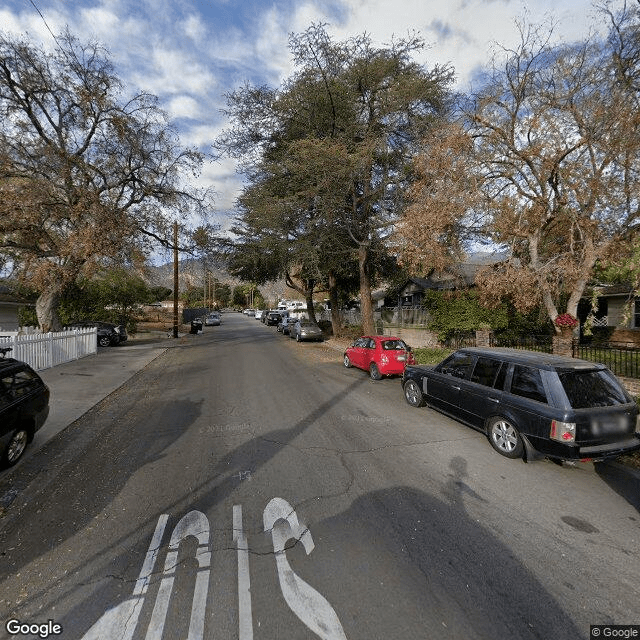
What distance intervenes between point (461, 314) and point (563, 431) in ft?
38.9

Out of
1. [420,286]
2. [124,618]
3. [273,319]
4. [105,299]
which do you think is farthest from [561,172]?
[273,319]

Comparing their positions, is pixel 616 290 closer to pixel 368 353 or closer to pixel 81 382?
pixel 368 353

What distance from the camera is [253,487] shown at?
4703 mm

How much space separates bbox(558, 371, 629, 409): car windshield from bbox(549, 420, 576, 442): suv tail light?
29 centimetres

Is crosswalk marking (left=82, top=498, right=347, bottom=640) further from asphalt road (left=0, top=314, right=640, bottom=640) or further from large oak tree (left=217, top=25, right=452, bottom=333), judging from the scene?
large oak tree (left=217, top=25, right=452, bottom=333)

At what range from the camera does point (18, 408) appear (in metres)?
5.48

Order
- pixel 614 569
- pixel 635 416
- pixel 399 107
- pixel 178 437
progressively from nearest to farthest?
1. pixel 614 569
2. pixel 635 416
3. pixel 178 437
4. pixel 399 107

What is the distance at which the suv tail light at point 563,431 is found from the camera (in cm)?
481

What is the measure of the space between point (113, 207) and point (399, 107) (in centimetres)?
1466

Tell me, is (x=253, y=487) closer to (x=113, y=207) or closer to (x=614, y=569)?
(x=614, y=569)

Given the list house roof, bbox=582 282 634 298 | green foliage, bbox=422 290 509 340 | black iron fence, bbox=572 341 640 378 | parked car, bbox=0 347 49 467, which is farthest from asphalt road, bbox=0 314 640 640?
house roof, bbox=582 282 634 298

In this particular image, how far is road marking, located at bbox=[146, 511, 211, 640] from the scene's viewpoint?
8.67 feet

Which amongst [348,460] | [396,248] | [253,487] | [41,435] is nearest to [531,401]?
[348,460]

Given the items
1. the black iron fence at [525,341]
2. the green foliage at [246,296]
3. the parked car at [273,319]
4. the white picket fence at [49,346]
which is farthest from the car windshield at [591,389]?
the green foliage at [246,296]
